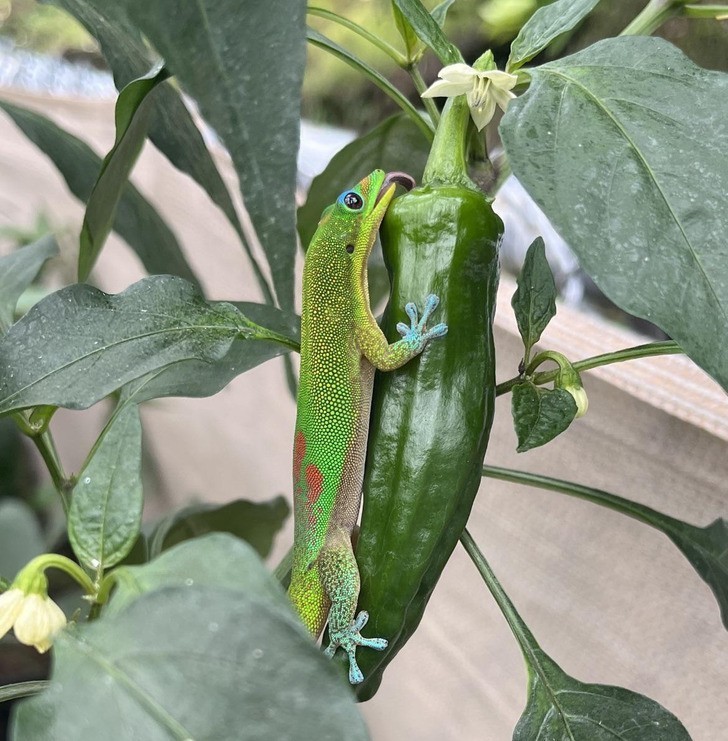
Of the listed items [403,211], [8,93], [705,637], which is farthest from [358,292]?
[8,93]

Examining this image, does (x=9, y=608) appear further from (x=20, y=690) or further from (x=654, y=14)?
(x=654, y=14)

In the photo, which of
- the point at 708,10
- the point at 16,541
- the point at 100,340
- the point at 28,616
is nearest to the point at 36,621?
the point at 28,616

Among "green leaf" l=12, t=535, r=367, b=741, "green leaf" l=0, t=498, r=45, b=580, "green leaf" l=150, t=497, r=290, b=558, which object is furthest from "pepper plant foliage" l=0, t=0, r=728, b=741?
"green leaf" l=0, t=498, r=45, b=580

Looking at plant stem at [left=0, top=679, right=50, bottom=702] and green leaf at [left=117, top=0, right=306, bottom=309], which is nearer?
green leaf at [left=117, top=0, right=306, bottom=309]

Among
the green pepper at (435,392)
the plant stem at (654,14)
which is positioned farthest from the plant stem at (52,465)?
the plant stem at (654,14)

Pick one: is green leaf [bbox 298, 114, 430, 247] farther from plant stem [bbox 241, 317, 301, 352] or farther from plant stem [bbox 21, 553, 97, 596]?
plant stem [bbox 21, 553, 97, 596]

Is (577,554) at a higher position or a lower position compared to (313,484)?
lower
